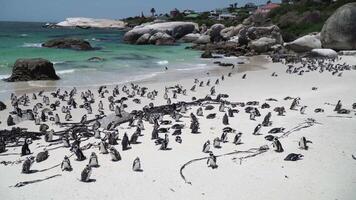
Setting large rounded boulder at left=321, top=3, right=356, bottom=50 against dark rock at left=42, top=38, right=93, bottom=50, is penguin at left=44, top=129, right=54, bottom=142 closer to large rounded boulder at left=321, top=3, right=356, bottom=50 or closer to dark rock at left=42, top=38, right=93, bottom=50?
large rounded boulder at left=321, top=3, right=356, bottom=50

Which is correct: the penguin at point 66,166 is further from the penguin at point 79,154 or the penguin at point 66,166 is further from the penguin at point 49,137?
the penguin at point 49,137

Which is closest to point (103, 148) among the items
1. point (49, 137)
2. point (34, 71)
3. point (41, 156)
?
point (41, 156)

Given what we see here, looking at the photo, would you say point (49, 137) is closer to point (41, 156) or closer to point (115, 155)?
point (41, 156)

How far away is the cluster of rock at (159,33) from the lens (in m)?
61.1

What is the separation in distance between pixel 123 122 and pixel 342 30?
29.3 metres

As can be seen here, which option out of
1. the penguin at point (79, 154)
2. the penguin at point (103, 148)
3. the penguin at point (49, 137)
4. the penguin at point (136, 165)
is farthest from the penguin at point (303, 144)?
the penguin at point (49, 137)

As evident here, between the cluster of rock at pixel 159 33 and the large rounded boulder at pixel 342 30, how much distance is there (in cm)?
2616

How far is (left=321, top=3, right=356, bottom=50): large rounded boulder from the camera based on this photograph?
3675 cm

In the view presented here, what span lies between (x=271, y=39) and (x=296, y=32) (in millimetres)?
13142

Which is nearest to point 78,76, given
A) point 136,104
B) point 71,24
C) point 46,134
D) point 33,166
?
point 136,104

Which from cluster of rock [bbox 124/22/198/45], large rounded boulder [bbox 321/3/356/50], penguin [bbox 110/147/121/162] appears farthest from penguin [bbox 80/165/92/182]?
cluster of rock [bbox 124/22/198/45]

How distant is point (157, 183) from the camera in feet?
26.8

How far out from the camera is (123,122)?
13.0 m

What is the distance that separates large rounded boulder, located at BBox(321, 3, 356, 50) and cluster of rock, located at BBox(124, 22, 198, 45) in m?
26.2
